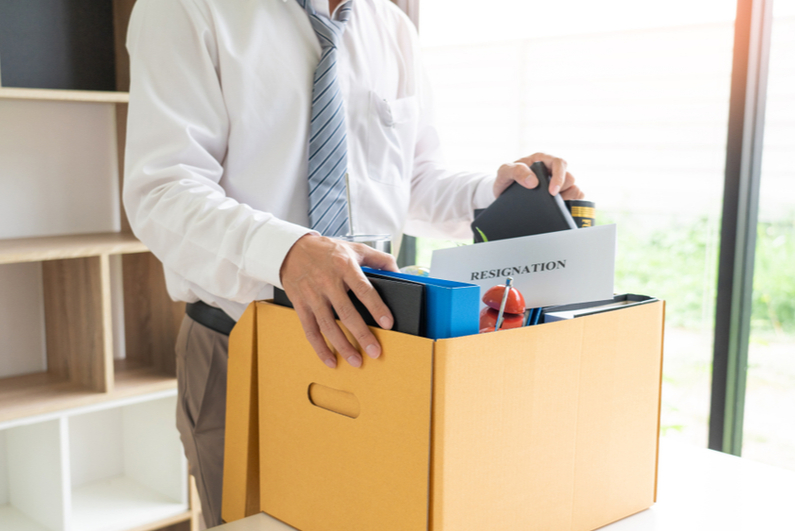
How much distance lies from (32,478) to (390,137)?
1.37 m

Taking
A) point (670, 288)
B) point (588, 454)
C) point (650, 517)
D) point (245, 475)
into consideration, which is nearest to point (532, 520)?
point (588, 454)

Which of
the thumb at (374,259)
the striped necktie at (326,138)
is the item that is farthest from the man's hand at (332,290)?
the striped necktie at (326,138)

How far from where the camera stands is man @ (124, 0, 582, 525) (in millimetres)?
829

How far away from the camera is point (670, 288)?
1811 millimetres

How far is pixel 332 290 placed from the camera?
26.4 inches

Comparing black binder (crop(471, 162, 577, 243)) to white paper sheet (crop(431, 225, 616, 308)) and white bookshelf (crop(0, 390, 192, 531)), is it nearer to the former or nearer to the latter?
white paper sheet (crop(431, 225, 616, 308))

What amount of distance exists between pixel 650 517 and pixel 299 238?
1.77 feet

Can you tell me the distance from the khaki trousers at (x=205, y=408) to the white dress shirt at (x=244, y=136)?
0.10m

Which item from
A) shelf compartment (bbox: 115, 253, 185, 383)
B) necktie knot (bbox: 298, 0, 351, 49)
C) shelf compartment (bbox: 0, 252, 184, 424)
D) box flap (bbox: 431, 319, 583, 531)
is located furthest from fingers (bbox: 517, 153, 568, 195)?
shelf compartment (bbox: 115, 253, 185, 383)

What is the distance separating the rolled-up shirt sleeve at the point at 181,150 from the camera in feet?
2.93

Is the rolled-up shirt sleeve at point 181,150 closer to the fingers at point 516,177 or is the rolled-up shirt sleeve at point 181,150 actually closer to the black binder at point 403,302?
the black binder at point 403,302

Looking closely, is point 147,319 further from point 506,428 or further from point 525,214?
point 506,428

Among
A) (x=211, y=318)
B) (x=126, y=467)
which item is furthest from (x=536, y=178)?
(x=126, y=467)

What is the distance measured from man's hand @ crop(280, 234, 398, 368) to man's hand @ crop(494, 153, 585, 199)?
32 cm
